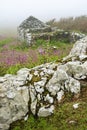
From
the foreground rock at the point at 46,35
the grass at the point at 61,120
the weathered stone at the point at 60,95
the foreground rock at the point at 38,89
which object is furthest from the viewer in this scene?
the foreground rock at the point at 46,35

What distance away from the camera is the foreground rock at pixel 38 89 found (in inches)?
397

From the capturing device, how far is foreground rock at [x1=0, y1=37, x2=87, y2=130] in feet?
33.1

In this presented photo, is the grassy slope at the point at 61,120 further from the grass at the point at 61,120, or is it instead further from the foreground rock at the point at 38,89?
the foreground rock at the point at 38,89

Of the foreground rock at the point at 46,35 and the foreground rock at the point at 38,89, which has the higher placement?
the foreground rock at the point at 38,89

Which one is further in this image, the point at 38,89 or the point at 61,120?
the point at 38,89

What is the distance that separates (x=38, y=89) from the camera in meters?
10.6

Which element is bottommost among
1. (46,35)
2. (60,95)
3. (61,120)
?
(46,35)

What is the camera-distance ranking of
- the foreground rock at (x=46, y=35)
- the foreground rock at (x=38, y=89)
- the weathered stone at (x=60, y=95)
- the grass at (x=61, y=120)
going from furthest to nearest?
the foreground rock at (x=46, y=35)
the weathered stone at (x=60, y=95)
the foreground rock at (x=38, y=89)
the grass at (x=61, y=120)

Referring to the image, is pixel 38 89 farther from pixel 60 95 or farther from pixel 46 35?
pixel 46 35

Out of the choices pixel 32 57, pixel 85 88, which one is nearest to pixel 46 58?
pixel 32 57

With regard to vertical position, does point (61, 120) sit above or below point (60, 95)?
below

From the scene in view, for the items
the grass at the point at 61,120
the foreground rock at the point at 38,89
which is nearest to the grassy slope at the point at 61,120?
the grass at the point at 61,120

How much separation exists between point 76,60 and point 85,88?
4.21 feet

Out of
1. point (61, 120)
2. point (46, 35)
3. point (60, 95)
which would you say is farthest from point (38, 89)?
point (46, 35)
